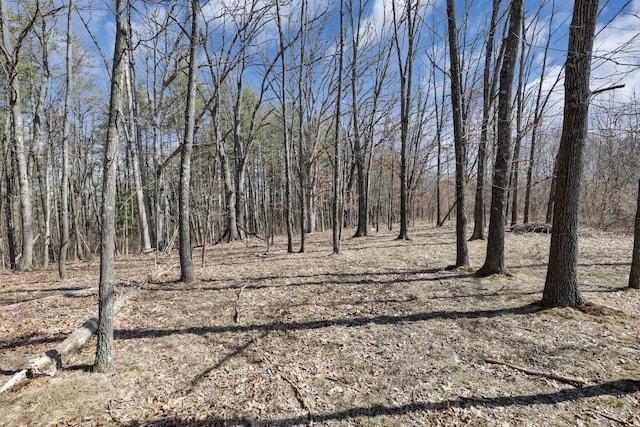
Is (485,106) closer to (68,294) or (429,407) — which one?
(429,407)

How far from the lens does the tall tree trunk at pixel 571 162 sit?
4051mm

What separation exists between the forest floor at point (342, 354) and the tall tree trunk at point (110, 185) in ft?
2.41

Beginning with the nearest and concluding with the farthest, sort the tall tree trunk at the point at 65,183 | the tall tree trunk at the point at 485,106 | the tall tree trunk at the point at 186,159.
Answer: the tall tree trunk at the point at 186,159 → the tall tree trunk at the point at 65,183 → the tall tree trunk at the point at 485,106

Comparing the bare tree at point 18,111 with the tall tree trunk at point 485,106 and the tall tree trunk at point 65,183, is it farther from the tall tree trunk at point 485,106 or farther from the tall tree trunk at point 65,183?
the tall tree trunk at point 485,106

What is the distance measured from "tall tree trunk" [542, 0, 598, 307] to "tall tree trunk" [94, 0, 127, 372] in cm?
576

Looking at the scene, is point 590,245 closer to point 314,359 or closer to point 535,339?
point 535,339

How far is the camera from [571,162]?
421cm

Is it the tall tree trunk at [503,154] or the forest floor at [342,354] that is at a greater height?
the tall tree trunk at [503,154]

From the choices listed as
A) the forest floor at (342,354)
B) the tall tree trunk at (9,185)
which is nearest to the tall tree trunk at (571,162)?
the forest floor at (342,354)

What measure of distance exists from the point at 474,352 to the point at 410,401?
4.12 feet

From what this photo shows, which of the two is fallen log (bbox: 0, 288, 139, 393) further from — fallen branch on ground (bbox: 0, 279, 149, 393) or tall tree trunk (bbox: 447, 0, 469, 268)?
tall tree trunk (bbox: 447, 0, 469, 268)

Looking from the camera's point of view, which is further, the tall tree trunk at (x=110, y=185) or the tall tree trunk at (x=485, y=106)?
the tall tree trunk at (x=485, y=106)

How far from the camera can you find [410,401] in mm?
2750

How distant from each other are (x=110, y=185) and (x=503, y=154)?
6644 mm
